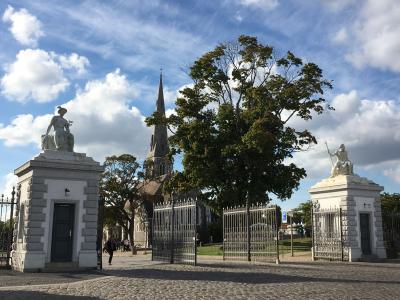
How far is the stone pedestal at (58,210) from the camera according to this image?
682 inches

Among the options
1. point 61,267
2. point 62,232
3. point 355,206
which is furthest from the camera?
point 355,206

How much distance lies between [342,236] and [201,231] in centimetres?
4544

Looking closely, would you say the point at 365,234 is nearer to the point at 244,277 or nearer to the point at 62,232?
the point at 244,277

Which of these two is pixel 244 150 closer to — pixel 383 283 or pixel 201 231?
pixel 383 283

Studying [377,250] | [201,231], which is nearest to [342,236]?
[377,250]

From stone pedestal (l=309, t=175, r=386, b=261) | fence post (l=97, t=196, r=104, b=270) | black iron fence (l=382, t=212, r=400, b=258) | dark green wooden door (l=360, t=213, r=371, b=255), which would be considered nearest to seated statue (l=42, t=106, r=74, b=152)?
fence post (l=97, t=196, r=104, b=270)

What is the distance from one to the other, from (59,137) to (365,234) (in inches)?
622

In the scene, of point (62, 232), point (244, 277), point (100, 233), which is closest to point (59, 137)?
point (62, 232)

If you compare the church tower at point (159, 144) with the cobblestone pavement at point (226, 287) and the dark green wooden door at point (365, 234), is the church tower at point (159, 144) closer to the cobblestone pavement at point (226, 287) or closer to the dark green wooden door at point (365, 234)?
the dark green wooden door at point (365, 234)

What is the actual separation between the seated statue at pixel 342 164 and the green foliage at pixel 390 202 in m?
24.8

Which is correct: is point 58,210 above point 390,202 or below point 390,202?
below

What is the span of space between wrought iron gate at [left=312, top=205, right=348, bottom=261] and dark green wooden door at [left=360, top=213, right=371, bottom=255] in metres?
1.38

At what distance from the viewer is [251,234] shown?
2244cm

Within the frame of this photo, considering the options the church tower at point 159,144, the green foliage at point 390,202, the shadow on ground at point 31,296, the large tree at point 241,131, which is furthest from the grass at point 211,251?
the church tower at point 159,144
